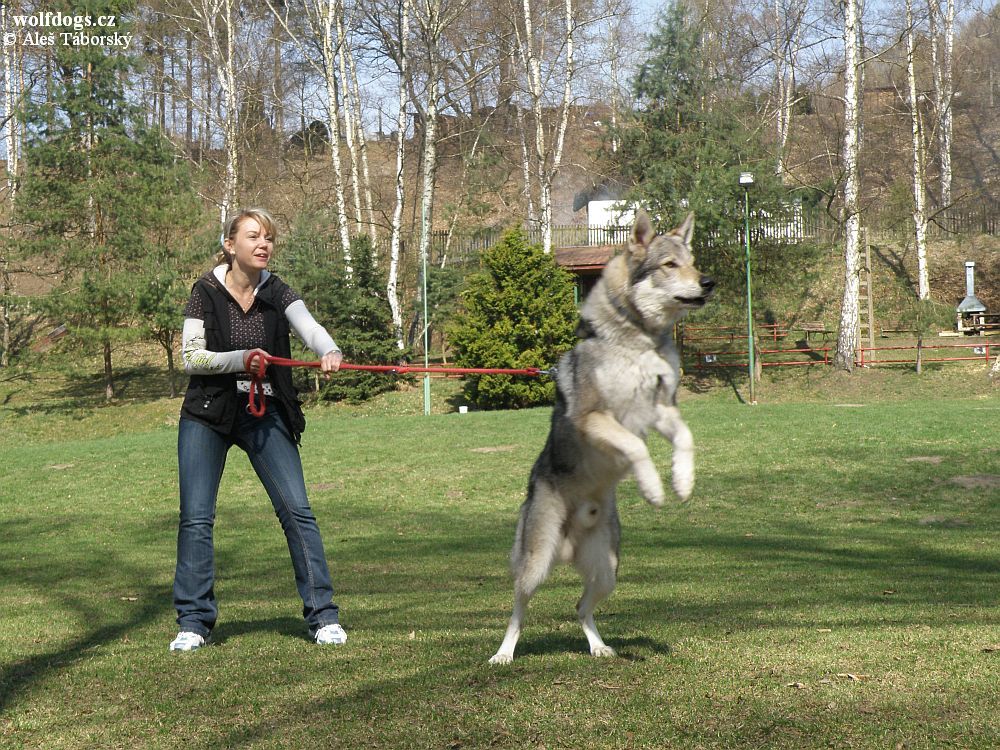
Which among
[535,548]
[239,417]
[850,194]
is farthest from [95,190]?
[535,548]

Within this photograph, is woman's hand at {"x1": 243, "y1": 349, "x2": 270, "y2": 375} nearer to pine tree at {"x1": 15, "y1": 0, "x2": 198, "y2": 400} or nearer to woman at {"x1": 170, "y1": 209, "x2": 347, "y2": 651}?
woman at {"x1": 170, "y1": 209, "x2": 347, "y2": 651}

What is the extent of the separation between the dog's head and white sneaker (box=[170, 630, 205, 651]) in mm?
3312

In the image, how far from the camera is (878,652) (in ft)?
18.2

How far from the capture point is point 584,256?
4562 cm

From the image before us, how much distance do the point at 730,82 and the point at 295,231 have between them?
815 inches

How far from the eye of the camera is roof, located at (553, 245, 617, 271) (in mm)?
43969

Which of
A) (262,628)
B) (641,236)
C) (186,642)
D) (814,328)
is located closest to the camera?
(641,236)

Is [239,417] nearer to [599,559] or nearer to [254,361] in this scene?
[254,361]

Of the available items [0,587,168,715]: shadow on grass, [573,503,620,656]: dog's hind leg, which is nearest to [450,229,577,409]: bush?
[0,587,168,715]: shadow on grass

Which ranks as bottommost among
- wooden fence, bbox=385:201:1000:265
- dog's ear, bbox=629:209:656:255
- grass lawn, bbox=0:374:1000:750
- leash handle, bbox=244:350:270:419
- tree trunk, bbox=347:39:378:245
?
grass lawn, bbox=0:374:1000:750

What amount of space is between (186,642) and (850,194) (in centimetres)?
3242

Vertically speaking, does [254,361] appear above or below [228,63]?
below

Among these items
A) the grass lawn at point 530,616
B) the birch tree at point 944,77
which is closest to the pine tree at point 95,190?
the grass lawn at point 530,616

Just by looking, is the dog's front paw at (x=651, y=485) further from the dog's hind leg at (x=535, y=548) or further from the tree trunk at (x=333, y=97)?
the tree trunk at (x=333, y=97)
